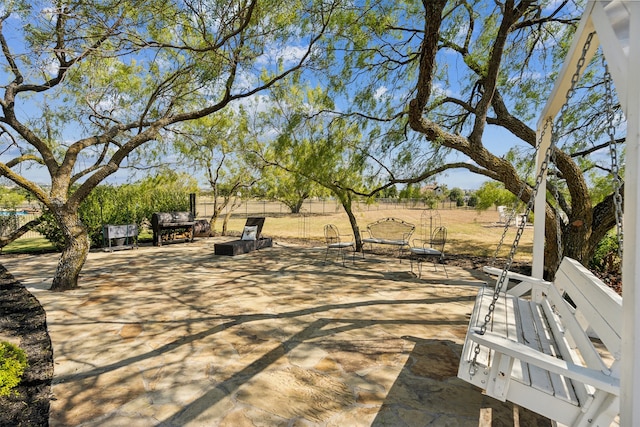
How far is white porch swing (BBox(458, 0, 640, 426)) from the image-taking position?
1122 mm

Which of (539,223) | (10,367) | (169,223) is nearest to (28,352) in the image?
(10,367)

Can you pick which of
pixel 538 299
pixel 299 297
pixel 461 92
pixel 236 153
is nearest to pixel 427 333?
pixel 538 299

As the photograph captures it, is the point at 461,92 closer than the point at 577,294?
No

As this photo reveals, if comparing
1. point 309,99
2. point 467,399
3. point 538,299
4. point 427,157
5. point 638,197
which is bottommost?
point 467,399

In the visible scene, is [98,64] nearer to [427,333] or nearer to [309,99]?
[309,99]

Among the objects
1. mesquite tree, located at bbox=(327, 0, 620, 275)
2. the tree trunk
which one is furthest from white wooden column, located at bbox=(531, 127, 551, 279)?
the tree trunk

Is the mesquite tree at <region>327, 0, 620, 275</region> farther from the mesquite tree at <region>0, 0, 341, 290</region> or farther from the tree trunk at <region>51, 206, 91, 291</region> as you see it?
the tree trunk at <region>51, 206, 91, 291</region>

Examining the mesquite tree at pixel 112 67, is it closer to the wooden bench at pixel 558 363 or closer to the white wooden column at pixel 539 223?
the white wooden column at pixel 539 223

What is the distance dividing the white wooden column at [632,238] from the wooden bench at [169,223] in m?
10.7

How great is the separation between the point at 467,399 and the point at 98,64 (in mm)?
7071

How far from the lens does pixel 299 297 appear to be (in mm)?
4793

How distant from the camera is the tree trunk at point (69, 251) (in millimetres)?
4969

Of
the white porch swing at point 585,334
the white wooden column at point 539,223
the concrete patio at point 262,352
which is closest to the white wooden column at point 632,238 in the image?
the white porch swing at point 585,334

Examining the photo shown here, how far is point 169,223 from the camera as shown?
10273 mm
